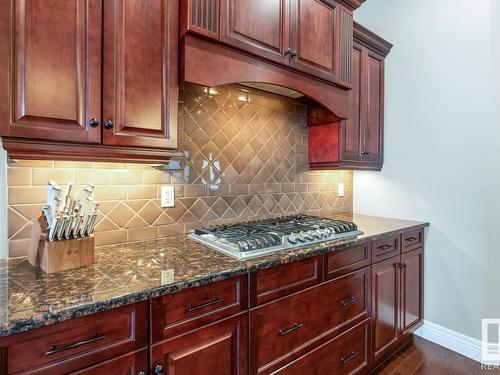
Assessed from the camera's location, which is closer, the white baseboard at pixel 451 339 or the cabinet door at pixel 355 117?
the white baseboard at pixel 451 339

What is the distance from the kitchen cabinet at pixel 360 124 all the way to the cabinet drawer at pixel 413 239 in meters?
0.66

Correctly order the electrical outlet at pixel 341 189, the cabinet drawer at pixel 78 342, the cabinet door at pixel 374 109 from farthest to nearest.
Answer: the electrical outlet at pixel 341 189, the cabinet door at pixel 374 109, the cabinet drawer at pixel 78 342

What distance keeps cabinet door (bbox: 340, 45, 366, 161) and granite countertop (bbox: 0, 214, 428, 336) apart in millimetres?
1018

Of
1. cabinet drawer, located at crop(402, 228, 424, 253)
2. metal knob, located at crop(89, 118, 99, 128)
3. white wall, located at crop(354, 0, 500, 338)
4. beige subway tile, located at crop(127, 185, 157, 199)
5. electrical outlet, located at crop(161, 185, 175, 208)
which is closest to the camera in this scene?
metal knob, located at crop(89, 118, 99, 128)

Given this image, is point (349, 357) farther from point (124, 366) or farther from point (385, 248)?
point (124, 366)

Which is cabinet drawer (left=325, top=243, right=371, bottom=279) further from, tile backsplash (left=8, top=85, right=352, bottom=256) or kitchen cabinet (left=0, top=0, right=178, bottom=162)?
kitchen cabinet (left=0, top=0, right=178, bottom=162)

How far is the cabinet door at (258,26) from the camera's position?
142cm

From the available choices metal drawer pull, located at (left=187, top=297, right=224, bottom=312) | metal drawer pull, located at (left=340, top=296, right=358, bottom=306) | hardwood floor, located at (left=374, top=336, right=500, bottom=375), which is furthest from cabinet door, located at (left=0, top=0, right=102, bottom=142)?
hardwood floor, located at (left=374, top=336, right=500, bottom=375)

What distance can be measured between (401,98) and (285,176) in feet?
4.29

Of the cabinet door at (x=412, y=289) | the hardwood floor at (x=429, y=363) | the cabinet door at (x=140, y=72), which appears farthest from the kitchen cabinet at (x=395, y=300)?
the cabinet door at (x=140, y=72)

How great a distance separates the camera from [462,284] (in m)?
2.19

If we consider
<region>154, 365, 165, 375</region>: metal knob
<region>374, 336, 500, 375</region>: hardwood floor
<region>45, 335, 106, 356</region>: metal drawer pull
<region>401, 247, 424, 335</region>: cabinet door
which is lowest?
<region>374, 336, 500, 375</region>: hardwood floor

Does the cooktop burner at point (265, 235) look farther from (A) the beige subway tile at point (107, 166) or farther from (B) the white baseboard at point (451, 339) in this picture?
(B) the white baseboard at point (451, 339)

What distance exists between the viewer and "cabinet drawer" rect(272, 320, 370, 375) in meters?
1.45
